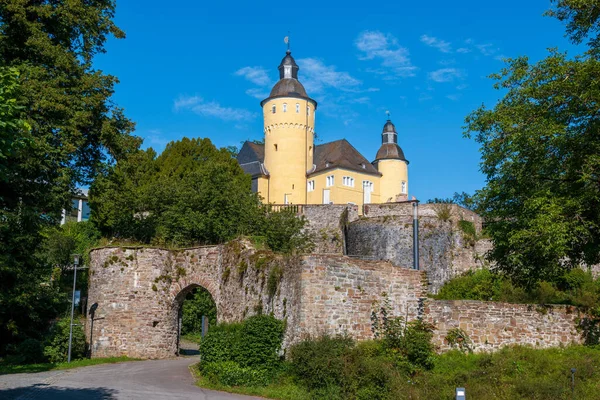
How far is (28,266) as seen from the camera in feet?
75.1

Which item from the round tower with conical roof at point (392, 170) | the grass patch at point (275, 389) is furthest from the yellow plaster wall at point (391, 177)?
the grass patch at point (275, 389)

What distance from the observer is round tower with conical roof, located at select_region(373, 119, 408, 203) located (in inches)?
2341

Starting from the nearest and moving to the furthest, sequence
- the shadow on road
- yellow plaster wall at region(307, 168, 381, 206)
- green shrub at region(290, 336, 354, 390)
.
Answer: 1. the shadow on road
2. green shrub at region(290, 336, 354, 390)
3. yellow plaster wall at region(307, 168, 381, 206)

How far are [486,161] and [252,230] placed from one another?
16.3 m

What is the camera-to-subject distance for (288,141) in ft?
180

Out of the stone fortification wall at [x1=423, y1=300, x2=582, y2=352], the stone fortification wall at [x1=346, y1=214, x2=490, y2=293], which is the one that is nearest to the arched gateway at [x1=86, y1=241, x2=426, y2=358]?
the stone fortification wall at [x1=423, y1=300, x2=582, y2=352]

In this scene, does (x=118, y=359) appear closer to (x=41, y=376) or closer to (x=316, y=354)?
(x=41, y=376)

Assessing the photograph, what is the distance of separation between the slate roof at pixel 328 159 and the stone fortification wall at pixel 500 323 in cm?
3667

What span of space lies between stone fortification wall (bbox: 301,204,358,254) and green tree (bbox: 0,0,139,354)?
16.3 meters

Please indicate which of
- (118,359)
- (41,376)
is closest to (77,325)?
(118,359)

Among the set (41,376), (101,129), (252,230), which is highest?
(101,129)

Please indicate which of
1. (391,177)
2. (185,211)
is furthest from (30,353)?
(391,177)

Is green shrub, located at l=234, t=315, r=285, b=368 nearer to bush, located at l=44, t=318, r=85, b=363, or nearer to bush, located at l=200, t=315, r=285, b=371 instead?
bush, located at l=200, t=315, r=285, b=371

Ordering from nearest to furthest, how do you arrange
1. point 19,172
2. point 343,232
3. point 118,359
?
1. point 19,172
2. point 118,359
3. point 343,232
